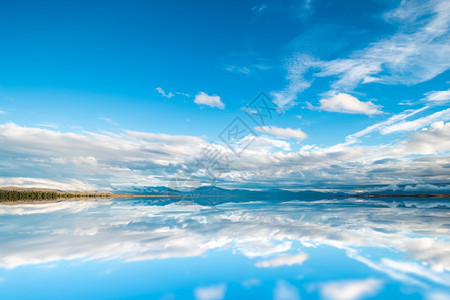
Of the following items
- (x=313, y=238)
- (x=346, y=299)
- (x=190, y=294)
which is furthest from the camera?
(x=313, y=238)

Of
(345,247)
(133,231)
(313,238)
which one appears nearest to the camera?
(345,247)

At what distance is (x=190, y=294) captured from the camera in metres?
8.74

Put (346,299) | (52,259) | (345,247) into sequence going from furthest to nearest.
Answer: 1. (345,247)
2. (52,259)
3. (346,299)

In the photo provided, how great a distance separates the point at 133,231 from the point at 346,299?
16223 millimetres

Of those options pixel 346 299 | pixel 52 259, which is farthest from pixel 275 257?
pixel 52 259

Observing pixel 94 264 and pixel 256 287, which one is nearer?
pixel 256 287

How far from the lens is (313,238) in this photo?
55.8ft

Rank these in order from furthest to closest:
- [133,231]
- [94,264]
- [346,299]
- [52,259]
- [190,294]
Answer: [133,231], [52,259], [94,264], [190,294], [346,299]

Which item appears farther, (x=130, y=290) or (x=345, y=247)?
(x=345, y=247)

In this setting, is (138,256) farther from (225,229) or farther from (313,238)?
(313,238)

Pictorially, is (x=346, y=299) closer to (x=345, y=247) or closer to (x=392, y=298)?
(x=392, y=298)

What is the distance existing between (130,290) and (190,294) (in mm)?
2247

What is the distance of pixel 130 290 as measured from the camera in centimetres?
912

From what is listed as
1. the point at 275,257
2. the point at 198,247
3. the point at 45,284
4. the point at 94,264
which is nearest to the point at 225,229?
the point at 198,247
